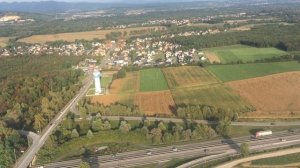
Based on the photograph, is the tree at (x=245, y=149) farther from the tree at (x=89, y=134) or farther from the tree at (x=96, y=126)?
the tree at (x=96, y=126)

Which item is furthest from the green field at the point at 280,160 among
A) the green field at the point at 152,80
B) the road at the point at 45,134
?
the green field at the point at 152,80

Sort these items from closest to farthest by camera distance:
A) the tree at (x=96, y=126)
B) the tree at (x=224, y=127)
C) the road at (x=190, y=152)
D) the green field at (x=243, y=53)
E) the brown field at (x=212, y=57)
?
the road at (x=190, y=152), the tree at (x=224, y=127), the tree at (x=96, y=126), the green field at (x=243, y=53), the brown field at (x=212, y=57)

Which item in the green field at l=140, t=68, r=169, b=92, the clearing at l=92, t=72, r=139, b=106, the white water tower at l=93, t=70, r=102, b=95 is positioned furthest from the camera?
the green field at l=140, t=68, r=169, b=92

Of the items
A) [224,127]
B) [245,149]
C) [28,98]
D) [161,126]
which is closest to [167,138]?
[161,126]

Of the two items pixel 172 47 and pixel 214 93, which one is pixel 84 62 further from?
pixel 214 93

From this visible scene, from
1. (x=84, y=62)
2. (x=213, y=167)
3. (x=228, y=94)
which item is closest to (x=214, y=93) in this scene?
(x=228, y=94)

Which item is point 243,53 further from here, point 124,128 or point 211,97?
point 124,128

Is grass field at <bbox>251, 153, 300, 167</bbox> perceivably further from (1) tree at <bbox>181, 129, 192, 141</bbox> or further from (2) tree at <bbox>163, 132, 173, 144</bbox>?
(2) tree at <bbox>163, 132, 173, 144</bbox>

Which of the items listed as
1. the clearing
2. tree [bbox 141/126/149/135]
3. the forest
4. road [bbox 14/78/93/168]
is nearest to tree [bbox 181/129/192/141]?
tree [bbox 141/126/149/135]
